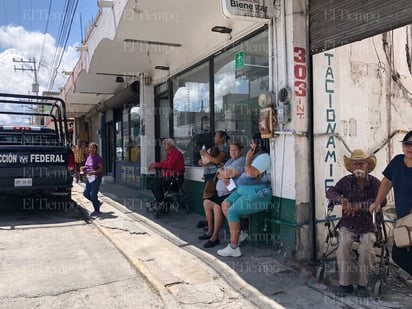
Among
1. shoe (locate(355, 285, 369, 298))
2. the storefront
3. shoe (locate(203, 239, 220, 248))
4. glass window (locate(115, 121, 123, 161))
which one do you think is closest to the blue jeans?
the storefront

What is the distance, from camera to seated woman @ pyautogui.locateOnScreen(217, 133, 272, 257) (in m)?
4.84

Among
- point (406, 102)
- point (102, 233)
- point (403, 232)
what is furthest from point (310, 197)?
point (102, 233)

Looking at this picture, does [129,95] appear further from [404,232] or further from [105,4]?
[404,232]

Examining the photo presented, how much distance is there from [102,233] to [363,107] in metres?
4.41

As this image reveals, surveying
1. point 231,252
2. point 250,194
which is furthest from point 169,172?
point 231,252

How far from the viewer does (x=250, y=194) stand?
16.1 feet

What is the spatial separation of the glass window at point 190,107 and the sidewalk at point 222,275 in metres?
2.06

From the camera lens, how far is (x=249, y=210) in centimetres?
488

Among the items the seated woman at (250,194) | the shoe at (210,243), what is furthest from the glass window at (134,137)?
the seated woman at (250,194)

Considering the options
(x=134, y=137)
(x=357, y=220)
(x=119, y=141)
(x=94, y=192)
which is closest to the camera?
(x=357, y=220)

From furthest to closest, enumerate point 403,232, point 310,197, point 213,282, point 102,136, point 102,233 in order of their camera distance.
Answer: point 102,136 → point 102,233 → point 310,197 → point 213,282 → point 403,232

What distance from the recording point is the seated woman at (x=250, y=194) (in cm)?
484

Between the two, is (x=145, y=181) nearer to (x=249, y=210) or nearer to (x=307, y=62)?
(x=249, y=210)

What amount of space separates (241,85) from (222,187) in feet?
5.72
